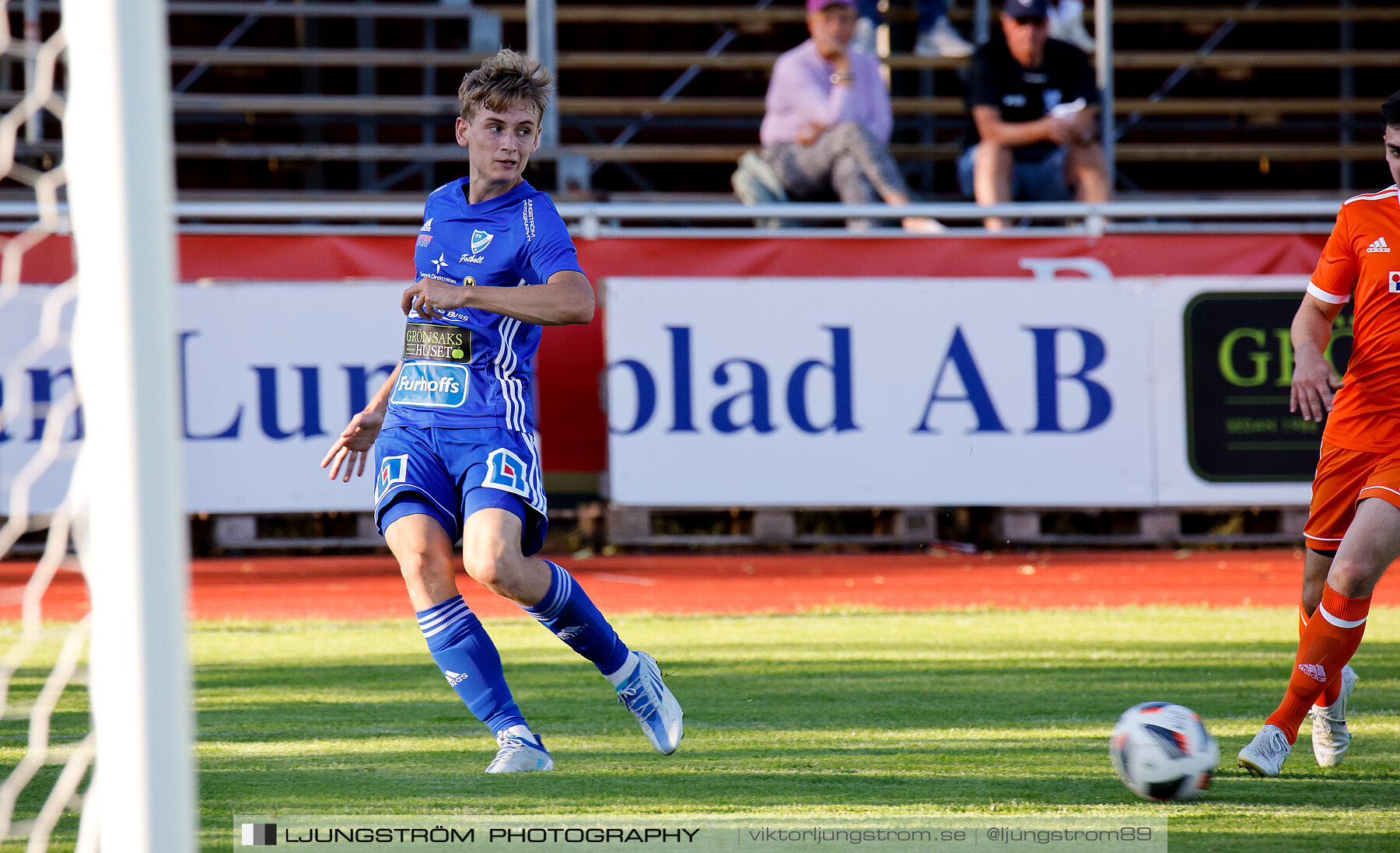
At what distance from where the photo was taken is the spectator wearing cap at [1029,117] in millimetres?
11414

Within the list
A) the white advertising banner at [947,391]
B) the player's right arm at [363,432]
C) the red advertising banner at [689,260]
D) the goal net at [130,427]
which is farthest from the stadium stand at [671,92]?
the goal net at [130,427]

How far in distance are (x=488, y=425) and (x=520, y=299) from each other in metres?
0.42

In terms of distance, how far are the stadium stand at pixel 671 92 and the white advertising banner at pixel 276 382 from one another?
2875 millimetres

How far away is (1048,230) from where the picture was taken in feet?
35.5

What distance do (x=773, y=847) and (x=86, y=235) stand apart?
213 cm

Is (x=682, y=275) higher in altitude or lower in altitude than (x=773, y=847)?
higher

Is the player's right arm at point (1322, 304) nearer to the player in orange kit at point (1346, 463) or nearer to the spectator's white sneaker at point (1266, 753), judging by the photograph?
the player in orange kit at point (1346, 463)

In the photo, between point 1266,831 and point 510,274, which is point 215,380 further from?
point 1266,831

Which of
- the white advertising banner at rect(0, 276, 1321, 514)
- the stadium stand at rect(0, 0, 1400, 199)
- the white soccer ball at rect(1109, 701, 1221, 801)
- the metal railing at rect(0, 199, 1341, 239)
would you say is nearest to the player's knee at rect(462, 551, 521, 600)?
the white soccer ball at rect(1109, 701, 1221, 801)

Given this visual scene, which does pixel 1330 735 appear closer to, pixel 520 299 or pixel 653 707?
pixel 653 707

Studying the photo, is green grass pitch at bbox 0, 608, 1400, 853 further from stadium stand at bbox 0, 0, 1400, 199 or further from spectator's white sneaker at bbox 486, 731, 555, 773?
stadium stand at bbox 0, 0, 1400, 199

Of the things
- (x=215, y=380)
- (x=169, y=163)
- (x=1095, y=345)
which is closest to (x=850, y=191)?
(x=1095, y=345)

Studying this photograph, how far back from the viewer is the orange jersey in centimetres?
469

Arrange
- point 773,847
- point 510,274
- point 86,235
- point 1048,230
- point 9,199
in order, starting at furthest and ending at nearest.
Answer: point 9,199
point 1048,230
point 510,274
point 773,847
point 86,235
